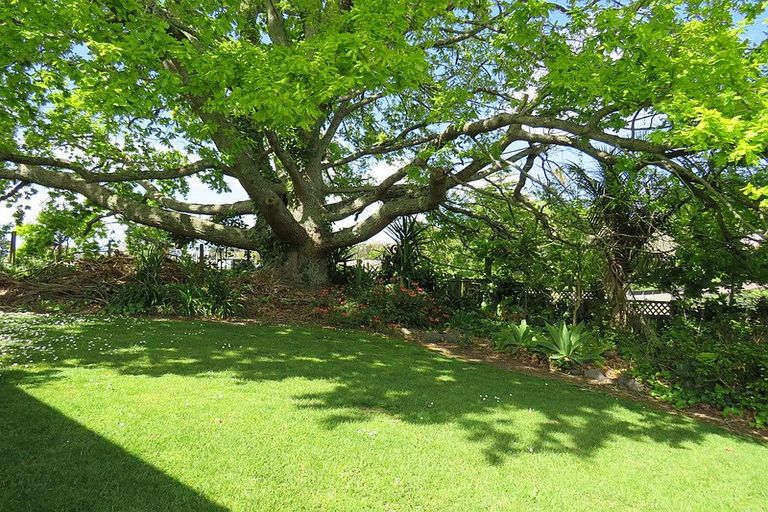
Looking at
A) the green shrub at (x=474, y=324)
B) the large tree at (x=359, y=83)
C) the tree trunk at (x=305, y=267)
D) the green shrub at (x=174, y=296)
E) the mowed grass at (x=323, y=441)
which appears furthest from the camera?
the tree trunk at (x=305, y=267)

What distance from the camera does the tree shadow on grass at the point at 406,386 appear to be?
4.11 metres

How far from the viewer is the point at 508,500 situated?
9.37 ft

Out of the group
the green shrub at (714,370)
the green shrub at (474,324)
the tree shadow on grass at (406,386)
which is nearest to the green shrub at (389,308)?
the green shrub at (474,324)

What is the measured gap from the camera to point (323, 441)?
11.3 ft

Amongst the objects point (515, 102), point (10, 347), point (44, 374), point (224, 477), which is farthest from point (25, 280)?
point (515, 102)

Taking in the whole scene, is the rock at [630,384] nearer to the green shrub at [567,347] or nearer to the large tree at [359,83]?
the green shrub at [567,347]

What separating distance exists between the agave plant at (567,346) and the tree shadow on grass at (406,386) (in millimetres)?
1170

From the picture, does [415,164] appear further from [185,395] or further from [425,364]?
[185,395]

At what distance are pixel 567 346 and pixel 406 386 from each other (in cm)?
346

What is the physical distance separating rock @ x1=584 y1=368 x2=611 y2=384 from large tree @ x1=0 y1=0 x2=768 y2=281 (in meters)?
2.94

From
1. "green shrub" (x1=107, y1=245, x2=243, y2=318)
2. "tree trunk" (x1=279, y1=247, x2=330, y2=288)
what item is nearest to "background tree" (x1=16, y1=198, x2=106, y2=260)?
"green shrub" (x1=107, y1=245, x2=243, y2=318)

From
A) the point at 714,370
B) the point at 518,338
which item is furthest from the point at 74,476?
the point at 714,370

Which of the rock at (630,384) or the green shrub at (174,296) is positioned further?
the green shrub at (174,296)

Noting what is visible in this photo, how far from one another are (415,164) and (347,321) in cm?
355
